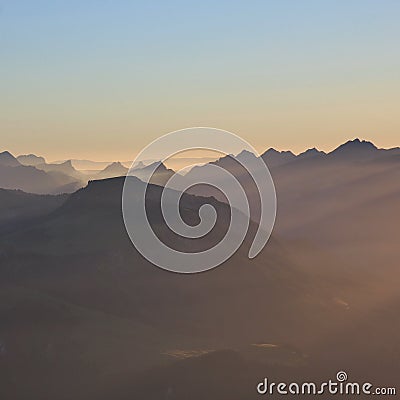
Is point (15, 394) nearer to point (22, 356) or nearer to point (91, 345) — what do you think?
point (22, 356)

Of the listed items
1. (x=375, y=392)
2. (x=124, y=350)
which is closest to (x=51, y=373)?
(x=124, y=350)

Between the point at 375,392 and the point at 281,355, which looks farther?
the point at 281,355

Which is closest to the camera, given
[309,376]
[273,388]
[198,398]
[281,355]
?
[198,398]

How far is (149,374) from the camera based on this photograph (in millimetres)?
161750

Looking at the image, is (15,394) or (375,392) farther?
(375,392)

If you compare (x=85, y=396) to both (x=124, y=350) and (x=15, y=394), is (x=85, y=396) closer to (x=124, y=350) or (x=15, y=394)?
(x=15, y=394)

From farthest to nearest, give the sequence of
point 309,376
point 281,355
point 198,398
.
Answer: point 281,355, point 309,376, point 198,398

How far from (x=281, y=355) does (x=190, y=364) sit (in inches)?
1841

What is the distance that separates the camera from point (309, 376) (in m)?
172

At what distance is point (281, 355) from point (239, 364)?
123ft

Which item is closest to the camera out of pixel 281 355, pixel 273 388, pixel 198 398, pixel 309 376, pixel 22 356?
pixel 198 398

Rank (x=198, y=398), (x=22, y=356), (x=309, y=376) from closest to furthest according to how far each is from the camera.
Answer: (x=198, y=398) → (x=309, y=376) → (x=22, y=356)

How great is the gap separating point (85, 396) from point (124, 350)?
3829cm

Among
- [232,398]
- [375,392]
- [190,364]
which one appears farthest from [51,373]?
[375,392]
